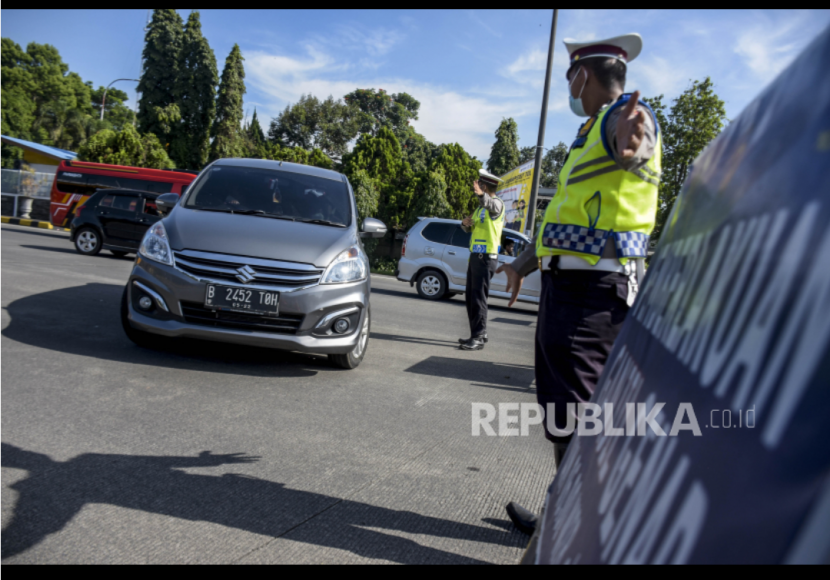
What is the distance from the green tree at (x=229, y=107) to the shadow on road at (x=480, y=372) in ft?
128

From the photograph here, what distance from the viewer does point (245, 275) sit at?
14.3 feet

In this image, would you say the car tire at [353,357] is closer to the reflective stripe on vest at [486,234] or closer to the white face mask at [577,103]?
the reflective stripe on vest at [486,234]

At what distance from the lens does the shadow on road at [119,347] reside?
4.65m

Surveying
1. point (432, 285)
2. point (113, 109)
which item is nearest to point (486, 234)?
point (432, 285)

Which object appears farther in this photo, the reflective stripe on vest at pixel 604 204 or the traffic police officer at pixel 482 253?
the traffic police officer at pixel 482 253

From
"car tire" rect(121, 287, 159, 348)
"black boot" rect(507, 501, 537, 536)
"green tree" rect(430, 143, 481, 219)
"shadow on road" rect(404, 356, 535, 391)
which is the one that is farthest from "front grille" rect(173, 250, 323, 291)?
"green tree" rect(430, 143, 481, 219)

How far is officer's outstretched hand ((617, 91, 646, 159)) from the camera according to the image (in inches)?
73.9

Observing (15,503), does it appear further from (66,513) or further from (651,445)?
(651,445)

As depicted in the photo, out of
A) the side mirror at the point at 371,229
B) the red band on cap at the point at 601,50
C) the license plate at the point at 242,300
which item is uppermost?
the red band on cap at the point at 601,50

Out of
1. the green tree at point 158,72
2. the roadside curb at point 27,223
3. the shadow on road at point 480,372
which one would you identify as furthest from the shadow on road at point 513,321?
the green tree at point 158,72

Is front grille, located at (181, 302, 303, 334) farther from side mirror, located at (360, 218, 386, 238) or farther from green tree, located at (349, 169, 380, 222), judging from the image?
green tree, located at (349, 169, 380, 222)

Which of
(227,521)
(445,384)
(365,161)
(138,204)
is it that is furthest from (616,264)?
(365,161)

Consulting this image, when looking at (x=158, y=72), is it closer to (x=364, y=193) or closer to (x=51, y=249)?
(x=364, y=193)

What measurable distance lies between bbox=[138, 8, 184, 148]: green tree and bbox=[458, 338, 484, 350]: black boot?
132ft
